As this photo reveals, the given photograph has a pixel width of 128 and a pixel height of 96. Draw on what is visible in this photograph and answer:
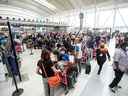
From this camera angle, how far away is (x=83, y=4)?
908 inches

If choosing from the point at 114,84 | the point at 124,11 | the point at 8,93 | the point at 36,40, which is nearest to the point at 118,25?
the point at 124,11

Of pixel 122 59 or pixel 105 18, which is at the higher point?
pixel 105 18

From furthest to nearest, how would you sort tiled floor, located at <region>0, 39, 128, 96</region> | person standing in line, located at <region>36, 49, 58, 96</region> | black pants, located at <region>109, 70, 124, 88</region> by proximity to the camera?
tiled floor, located at <region>0, 39, 128, 96</region> → black pants, located at <region>109, 70, 124, 88</region> → person standing in line, located at <region>36, 49, 58, 96</region>

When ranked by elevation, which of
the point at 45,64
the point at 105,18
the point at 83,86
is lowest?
the point at 83,86

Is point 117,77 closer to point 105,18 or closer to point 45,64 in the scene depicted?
point 45,64

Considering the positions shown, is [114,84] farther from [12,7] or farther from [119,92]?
[12,7]

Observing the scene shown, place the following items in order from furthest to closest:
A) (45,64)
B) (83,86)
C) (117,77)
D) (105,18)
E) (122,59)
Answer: (105,18) → (83,86) → (117,77) → (122,59) → (45,64)

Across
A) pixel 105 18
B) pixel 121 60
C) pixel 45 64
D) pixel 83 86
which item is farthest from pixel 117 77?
pixel 105 18

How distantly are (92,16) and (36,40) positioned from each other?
1666 cm

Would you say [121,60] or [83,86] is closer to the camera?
[121,60]

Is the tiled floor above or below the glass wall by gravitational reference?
below

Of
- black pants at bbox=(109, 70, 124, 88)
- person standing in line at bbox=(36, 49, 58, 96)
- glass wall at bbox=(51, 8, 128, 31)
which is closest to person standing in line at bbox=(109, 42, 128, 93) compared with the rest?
black pants at bbox=(109, 70, 124, 88)

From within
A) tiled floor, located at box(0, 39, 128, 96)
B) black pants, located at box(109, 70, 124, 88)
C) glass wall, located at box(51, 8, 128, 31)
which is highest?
glass wall, located at box(51, 8, 128, 31)

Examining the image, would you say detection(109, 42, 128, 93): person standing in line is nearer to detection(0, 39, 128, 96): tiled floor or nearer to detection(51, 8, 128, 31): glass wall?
detection(0, 39, 128, 96): tiled floor
